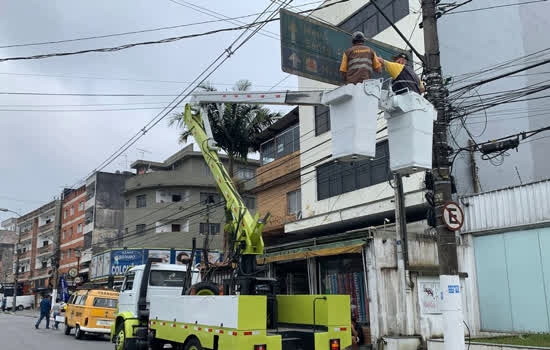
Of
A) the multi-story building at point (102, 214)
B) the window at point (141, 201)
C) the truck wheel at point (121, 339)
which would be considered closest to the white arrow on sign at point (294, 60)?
the truck wheel at point (121, 339)

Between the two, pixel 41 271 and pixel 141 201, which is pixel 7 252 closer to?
pixel 41 271

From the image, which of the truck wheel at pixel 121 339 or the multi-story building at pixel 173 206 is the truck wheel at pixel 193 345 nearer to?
the truck wheel at pixel 121 339

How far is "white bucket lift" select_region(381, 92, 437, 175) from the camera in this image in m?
7.55

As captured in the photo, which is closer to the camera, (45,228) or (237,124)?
(237,124)

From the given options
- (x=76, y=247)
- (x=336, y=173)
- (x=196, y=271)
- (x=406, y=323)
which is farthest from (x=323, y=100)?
(x=76, y=247)

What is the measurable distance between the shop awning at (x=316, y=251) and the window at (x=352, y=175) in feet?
11.2

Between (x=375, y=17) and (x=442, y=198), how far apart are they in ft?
43.2

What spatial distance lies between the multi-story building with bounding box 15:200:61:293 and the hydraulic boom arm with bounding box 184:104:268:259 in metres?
57.1

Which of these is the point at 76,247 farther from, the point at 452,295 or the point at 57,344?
the point at 452,295

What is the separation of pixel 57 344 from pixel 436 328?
41.1ft

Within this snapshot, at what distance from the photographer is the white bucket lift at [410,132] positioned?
7.55m

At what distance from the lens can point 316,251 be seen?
16938mm

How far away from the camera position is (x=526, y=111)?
2109 centimetres

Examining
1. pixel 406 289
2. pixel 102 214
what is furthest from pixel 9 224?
pixel 406 289
